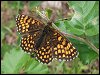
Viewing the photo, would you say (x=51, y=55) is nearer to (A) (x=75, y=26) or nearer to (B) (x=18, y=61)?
(A) (x=75, y=26)

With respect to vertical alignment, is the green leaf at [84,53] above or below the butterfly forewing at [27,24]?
below

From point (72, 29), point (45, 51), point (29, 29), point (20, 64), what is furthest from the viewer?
point (20, 64)

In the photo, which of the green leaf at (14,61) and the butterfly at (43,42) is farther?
the green leaf at (14,61)

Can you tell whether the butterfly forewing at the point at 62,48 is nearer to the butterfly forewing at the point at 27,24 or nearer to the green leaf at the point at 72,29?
the green leaf at the point at 72,29

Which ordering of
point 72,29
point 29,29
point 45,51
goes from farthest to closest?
1. point 29,29
2. point 45,51
3. point 72,29

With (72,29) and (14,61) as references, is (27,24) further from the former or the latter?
(14,61)

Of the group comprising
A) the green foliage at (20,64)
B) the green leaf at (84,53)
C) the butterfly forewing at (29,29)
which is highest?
the butterfly forewing at (29,29)

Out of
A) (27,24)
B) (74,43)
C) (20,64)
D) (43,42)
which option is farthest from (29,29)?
(20,64)

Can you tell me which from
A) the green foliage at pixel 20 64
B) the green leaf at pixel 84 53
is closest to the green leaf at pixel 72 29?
the green leaf at pixel 84 53

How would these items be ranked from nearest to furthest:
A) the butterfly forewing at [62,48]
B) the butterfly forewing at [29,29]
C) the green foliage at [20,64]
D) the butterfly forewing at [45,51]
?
the butterfly forewing at [62,48]
the butterfly forewing at [45,51]
the butterfly forewing at [29,29]
the green foliage at [20,64]

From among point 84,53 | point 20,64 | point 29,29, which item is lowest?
point 20,64
